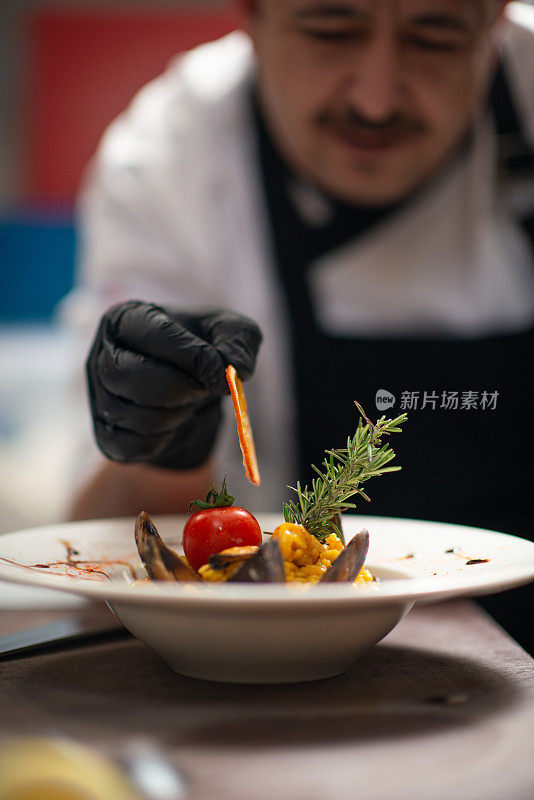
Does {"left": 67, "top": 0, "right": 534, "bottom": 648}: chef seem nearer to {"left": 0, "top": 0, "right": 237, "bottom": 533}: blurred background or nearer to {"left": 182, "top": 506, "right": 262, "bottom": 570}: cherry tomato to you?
{"left": 182, "top": 506, "right": 262, "bottom": 570}: cherry tomato

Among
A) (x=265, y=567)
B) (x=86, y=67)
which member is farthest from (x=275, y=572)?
(x=86, y=67)

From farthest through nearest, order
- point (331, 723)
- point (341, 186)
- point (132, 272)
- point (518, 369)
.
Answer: point (132, 272)
point (341, 186)
point (518, 369)
point (331, 723)

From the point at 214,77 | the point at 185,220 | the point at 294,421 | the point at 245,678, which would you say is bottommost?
the point at 294,421

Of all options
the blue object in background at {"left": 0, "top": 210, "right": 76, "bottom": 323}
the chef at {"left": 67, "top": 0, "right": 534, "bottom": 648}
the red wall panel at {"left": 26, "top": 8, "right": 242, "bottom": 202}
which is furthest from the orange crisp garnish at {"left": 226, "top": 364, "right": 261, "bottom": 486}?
the red wall panel at {"left": 26, "top": 8, "right": 242, "bottom": 202}

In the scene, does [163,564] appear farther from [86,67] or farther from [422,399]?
[86,67]

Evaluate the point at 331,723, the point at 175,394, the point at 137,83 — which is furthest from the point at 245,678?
the point at 137,83

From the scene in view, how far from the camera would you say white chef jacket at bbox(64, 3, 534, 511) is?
1294 millimetres

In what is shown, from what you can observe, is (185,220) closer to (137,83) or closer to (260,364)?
(260,364)

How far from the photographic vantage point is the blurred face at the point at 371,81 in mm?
1042

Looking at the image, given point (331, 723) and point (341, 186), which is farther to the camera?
point (341, 186)

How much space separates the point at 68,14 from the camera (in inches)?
142

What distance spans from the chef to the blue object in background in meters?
1.43

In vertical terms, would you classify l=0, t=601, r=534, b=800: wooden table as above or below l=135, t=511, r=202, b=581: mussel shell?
below

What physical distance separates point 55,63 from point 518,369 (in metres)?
3.28
